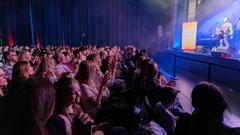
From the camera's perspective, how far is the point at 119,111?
11.1 feet

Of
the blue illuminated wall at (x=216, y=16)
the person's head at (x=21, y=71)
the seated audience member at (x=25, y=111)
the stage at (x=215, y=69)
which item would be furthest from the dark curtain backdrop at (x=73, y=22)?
the seated audience member at (x=25, y=111)

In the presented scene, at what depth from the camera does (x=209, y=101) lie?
1816mm

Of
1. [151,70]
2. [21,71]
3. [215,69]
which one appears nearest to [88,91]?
[21,71]

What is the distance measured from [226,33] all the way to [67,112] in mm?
9079

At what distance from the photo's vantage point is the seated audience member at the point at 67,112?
1784 millimetres

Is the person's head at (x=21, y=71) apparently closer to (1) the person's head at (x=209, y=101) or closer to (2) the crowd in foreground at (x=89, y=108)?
(2) the crowd in foreground at (x=89, y=108)

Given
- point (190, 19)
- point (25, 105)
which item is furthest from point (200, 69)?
point (25, 105)

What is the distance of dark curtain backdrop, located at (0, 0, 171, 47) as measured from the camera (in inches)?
672

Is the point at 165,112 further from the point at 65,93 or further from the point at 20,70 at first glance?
the point at 20,70

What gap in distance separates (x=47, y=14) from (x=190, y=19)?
27.4 feet

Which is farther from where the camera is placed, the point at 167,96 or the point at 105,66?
the point at 105,66

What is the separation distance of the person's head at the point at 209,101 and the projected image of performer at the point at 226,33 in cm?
858

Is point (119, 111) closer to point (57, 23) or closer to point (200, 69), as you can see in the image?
point (200, 69)

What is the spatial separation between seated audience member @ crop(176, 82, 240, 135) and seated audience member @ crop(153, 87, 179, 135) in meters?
0.76
